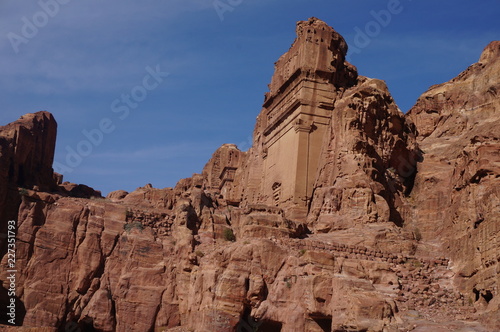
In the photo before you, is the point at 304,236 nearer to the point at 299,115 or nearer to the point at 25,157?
the point at 299,115

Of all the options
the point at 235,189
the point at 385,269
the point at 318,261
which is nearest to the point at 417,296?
the point at 385,269

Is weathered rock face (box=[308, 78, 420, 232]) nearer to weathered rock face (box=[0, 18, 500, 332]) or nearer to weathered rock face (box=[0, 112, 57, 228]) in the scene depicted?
weathered rock face (box=[0, 18, 500, 332])

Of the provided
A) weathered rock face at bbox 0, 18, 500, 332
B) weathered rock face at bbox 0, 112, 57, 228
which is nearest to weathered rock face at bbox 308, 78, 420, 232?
weathered rock face at bbox 0, 18, 500, 332

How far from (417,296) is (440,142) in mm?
22111

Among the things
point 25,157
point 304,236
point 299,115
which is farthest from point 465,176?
point 25,157

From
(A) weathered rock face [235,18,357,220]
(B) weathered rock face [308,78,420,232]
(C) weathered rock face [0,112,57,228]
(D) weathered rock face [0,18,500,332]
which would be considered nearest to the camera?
(D) weathered rock face [0,18,500,332]

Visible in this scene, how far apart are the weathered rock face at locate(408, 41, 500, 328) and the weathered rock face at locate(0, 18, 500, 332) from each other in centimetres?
11

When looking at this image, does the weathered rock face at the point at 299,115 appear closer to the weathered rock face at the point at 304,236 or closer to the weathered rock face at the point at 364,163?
the weathered rock face at the point at 304,236

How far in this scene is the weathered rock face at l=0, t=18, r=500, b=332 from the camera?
3112 centimetres

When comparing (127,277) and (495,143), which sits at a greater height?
(495,143)

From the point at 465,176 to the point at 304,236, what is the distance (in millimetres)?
7910

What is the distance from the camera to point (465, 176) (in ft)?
115

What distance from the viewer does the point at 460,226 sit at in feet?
113

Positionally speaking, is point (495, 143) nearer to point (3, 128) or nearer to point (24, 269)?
point (24, 269)
